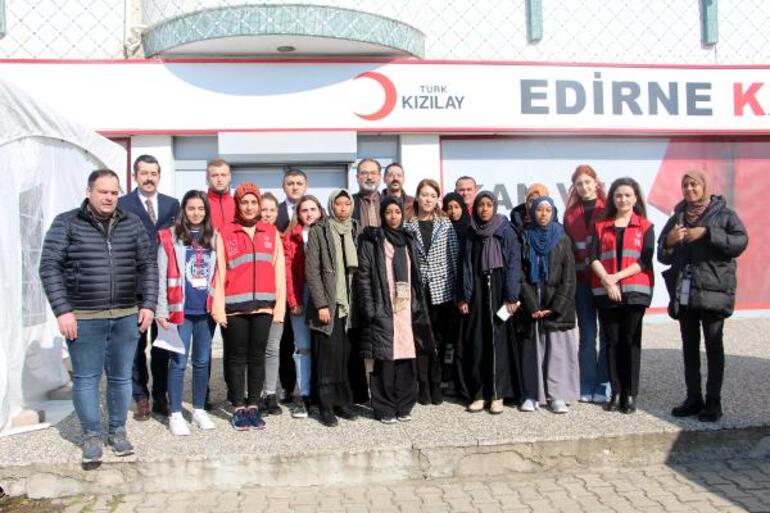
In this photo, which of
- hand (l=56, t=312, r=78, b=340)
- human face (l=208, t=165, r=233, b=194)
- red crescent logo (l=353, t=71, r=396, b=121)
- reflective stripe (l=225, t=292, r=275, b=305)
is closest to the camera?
hand (l=56, t=312, r=78, b=340)

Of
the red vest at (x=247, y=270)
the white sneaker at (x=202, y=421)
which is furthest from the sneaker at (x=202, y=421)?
the red vest at (x=247, y=270)

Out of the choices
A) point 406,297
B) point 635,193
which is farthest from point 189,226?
point 635,193

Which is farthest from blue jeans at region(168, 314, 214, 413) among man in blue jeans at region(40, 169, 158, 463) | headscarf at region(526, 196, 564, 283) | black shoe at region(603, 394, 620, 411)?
black shoe at region(603, 394, 620, 411)

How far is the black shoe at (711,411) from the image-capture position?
492 cm

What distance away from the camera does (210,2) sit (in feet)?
28.9

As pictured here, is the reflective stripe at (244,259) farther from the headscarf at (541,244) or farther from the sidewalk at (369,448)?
the headscarf at (541,244)

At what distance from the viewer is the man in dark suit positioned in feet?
16.7

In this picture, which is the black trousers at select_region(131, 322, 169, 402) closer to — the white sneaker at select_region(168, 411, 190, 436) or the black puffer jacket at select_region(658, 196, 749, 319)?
the white sneaker at select_region(168, 411, 190, 436)

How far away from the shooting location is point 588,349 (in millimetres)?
5570

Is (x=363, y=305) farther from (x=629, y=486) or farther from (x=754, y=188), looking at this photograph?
(x=754, y=188)

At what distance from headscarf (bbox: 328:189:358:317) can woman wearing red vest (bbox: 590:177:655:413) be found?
1.91m

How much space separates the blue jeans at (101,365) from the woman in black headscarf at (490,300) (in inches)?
98.6

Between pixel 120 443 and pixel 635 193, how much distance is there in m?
4.13

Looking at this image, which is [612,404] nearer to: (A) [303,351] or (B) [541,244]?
(B) [541,244]
